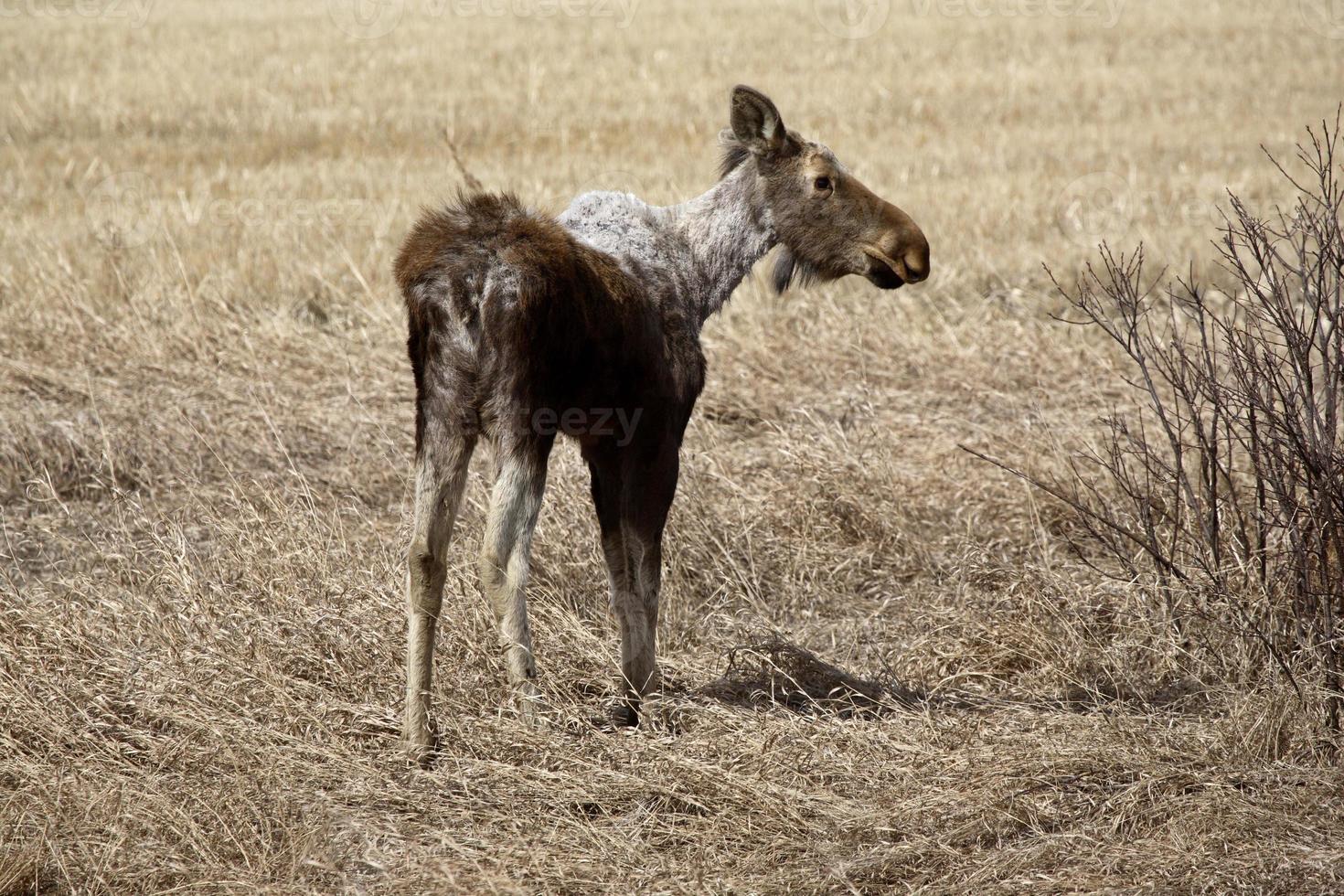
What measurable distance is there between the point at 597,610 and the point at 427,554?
150cm

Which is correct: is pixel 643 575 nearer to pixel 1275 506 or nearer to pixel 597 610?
pixel 597 610

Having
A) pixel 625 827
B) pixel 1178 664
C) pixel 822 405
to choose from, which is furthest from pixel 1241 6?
pixel 625 827

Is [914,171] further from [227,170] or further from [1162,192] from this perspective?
[227,170]

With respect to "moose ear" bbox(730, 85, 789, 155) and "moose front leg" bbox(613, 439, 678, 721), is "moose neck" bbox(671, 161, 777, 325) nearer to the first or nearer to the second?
"moose ear" bbox(730, 85, 789, 155)

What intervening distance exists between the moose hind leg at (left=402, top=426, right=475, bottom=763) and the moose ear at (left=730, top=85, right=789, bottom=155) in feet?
5.55

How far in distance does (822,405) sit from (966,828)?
15.7 ft

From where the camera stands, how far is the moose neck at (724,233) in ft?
17.0

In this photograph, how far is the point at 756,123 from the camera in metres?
5.19

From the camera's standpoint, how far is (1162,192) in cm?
1466

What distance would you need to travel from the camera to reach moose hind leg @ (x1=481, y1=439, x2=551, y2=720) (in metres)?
4.29

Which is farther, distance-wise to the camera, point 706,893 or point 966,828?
point 966,828

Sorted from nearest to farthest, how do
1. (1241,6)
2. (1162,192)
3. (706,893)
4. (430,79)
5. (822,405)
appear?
(706,893), (822,405), (1162,192), (430,79), (1241,6)

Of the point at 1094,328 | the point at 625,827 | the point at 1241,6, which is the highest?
the point at 1241,6

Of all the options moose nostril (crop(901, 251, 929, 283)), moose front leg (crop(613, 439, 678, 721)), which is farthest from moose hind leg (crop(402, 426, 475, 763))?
moose nostril (crop(901, 251, 929, 283))
